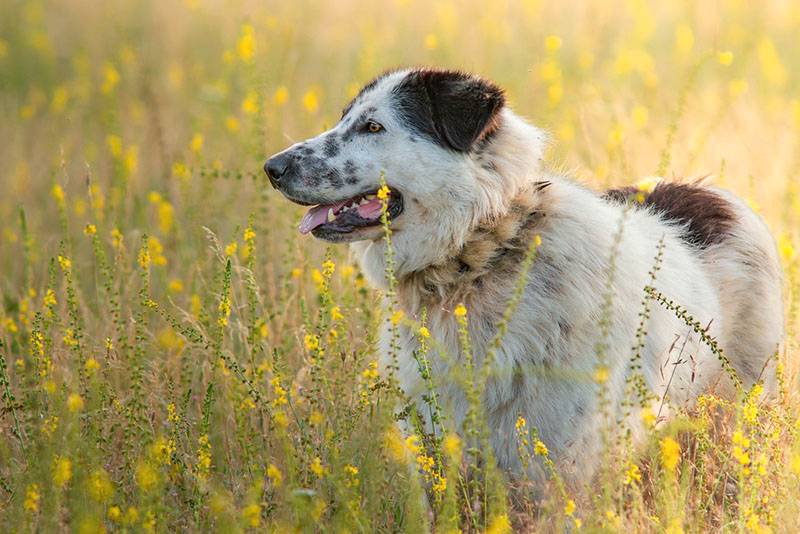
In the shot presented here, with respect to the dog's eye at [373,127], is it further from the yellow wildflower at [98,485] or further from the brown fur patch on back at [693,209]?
the yellow wildflower at [98,485]

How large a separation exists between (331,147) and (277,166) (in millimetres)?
236

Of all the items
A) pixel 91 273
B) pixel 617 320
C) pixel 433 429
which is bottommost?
pixel 91 273

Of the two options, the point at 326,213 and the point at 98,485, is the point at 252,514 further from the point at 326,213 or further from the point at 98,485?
the point at 326,213

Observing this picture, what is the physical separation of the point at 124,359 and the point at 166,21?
8.55 meters

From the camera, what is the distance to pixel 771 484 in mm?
3859

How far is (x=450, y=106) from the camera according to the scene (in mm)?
4301

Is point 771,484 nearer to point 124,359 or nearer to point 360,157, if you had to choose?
point 360,157

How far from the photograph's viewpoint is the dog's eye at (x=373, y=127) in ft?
14.6

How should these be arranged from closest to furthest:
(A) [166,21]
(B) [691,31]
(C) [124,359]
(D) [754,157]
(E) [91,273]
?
1. (C) [124,359]
2. (E) [91,273]
3. (D) [754,157]
4. (B) [691,31]
5. (A) [166,21]

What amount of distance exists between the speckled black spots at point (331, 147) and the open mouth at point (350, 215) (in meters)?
0.20

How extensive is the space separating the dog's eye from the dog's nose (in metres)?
0.35

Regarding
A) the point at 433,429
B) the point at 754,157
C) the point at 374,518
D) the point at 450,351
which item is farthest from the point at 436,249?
the point at 754,157

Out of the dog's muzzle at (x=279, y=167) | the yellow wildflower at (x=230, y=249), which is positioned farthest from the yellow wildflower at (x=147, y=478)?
the dog's muzzle at (x=279, y=167)

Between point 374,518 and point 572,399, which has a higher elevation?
point 572,399
